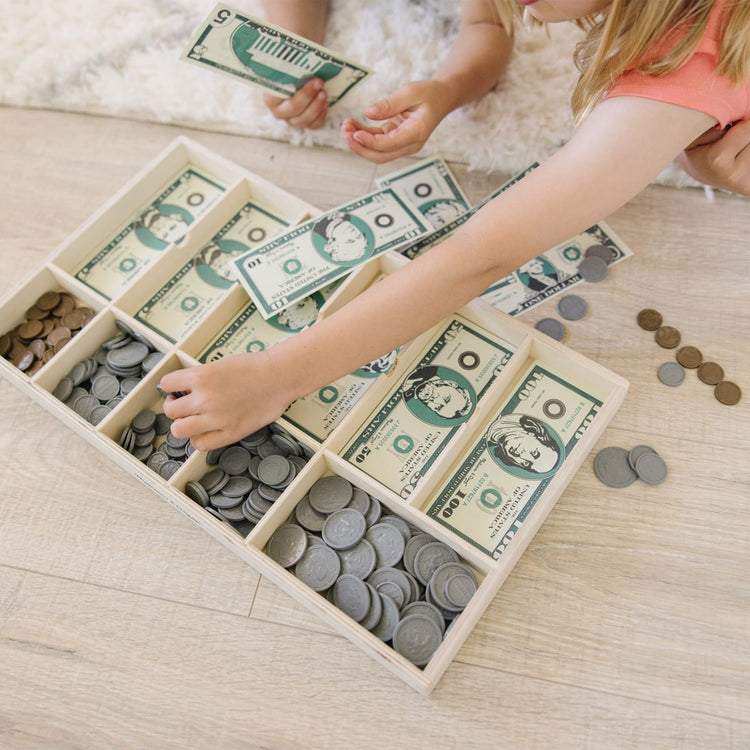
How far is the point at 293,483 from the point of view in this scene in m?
0.92

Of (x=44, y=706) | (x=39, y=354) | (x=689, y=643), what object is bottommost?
(x=689, y=643)

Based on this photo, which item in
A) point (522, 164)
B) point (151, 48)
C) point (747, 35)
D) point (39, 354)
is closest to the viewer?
point (747, 35)

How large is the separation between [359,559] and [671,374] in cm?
52

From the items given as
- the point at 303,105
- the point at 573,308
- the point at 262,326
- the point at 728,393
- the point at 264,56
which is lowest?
the point at 728,393

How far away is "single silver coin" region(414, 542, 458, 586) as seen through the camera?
2.97ft

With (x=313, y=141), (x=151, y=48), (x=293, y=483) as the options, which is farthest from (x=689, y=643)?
(x=151, y=48)

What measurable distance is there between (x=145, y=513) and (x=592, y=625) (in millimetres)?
614

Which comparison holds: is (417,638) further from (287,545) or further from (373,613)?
(287,545)

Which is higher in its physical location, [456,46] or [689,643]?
[456,46]

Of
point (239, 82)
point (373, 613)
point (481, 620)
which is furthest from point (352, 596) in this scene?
point (239, 82)

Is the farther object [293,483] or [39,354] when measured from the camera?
[39,354]

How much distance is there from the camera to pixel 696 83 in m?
0.82

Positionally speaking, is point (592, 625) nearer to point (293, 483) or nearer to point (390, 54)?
point (293, 483)

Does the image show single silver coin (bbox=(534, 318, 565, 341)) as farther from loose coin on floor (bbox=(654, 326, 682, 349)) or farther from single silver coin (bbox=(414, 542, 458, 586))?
single silver coin (bbox=(414, 542, 458, 586))
